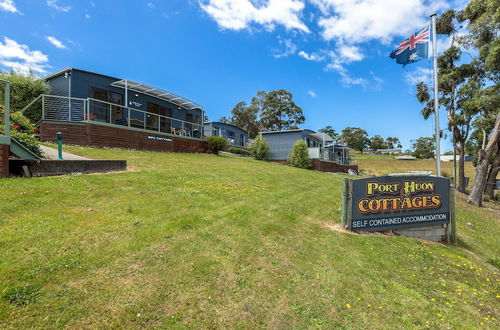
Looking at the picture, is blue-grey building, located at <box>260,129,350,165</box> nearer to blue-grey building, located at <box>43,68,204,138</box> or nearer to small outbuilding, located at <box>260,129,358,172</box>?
small outbuilding, located at <box>260,129,358,172</box>

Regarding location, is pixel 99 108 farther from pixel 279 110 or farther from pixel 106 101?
pixel 279 110

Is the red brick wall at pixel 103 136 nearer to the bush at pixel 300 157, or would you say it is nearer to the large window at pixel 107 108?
the large window at pixel 107 108

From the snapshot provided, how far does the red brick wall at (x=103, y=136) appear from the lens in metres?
13.2

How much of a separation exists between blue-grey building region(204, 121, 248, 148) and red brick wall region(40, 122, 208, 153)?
1405 centimetres

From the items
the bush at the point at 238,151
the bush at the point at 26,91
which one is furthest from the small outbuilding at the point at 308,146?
the bush at the point at 26,91

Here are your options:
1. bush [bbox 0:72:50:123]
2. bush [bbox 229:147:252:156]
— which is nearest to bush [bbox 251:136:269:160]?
bush [bbox 229:147:252:156]

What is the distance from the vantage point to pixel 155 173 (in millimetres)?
9031

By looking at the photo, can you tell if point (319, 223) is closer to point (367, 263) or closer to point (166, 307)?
point (367, 263)

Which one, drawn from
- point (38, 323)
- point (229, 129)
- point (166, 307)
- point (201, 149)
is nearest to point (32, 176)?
point (38, 323)

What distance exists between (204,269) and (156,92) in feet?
61.7

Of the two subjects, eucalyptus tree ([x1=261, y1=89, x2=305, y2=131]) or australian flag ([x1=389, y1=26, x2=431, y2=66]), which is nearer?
australian flag ([x1=389, y1=26, x2=431, y2=66])

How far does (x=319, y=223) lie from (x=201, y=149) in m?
15.7

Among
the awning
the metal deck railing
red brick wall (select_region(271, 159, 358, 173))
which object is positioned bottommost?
red brick wall (select_region(271, 159, 358, 173))

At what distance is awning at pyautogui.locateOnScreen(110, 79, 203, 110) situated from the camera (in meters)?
17.4
